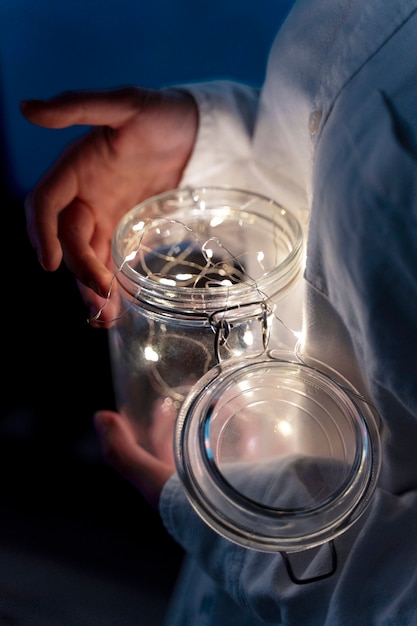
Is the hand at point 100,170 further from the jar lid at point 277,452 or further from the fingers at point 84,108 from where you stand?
the jar lid at point 277,452

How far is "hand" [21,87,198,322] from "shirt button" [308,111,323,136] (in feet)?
0.67

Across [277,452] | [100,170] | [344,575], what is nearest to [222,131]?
[100,170]

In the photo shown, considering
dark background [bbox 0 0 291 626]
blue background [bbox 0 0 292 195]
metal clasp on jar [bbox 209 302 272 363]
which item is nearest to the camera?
metal clasp on jar [bbox 209 302 272 363]

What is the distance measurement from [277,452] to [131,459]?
0.17 meters

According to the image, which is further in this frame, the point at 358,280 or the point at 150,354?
the point at 150,354

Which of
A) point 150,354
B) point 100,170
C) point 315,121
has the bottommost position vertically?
point 150,354

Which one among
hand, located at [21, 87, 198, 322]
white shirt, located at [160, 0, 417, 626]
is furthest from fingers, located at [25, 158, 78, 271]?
white shirt, located at [160, 0, 417, 626]

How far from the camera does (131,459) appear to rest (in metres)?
0.59

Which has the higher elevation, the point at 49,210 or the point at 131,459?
the point at 49,210

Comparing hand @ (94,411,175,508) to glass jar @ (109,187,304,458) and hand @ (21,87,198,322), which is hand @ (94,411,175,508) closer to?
glass jar @ (109,187,304,458)

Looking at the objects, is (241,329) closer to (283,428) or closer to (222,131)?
(283,428)

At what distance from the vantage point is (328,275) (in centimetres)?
43

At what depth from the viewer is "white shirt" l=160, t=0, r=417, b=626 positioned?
0.37 metres

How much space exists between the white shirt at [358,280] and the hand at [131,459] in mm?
42
